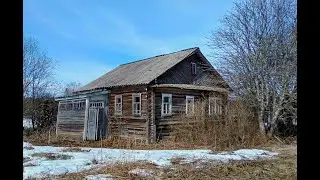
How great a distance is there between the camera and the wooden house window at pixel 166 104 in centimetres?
1973

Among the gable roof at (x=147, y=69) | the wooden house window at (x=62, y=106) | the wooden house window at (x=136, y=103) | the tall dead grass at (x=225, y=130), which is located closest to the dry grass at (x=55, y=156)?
the tall dead grass at (x=225, y=130)

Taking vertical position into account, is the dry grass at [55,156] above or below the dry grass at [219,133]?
below

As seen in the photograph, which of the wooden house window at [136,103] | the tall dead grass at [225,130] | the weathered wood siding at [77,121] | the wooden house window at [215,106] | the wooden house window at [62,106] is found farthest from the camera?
the wooden house window at [62,106]

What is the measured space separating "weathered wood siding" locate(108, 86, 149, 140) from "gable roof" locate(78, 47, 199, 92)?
1.62 feet

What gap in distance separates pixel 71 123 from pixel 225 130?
1079cm

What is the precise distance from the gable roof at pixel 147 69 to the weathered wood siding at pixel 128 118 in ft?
1.62

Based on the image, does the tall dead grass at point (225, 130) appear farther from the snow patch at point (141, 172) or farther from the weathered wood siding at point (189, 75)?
the snow patch at point (141, 172)

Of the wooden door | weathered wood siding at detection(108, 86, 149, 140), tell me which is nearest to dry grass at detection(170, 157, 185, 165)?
weathered wood siding at detection(108, 86, 149, 140)

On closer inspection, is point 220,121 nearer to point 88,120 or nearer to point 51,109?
point 88,120

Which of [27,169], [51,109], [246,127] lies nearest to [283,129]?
[246,127]

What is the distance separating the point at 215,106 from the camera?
60.8 feet

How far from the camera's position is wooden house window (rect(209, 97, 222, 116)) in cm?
1780
